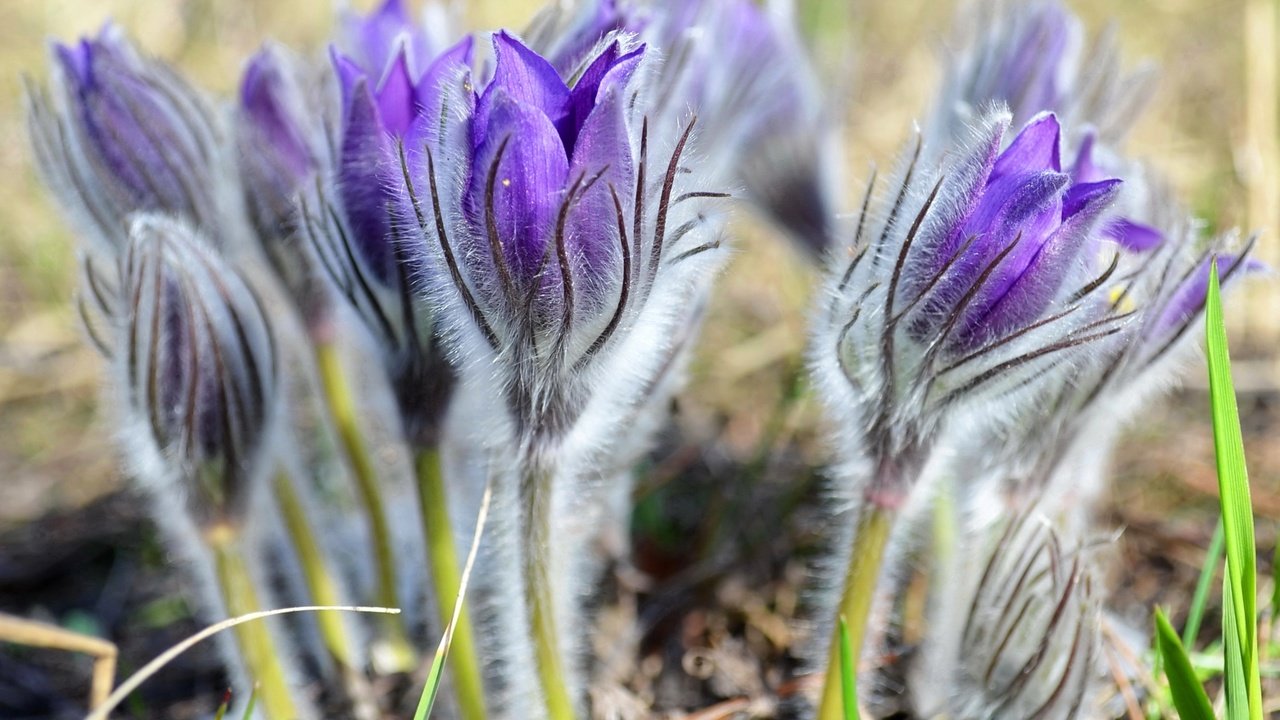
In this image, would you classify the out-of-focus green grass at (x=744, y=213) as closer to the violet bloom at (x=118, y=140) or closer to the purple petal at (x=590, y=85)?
the violet bloom at (x=118, y=140)

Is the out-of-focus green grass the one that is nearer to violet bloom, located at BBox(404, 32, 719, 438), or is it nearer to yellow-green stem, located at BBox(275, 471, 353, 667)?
yellow-green stem, located at BBox(275, 471, 353, 667)

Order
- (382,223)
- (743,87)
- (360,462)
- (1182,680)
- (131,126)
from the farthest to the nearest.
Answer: (743,87), (360,462), (131,126), (382,223), (1182,680)

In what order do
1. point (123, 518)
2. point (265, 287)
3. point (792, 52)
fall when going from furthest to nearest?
point (123, 518)
point (792, 52)
point (265, 287)

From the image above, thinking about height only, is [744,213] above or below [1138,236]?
above

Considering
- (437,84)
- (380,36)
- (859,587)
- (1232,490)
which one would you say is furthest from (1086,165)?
(380,36)

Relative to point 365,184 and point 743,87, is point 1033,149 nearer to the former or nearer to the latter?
point 365,184

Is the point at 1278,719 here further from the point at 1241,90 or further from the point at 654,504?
the point at 1241,90

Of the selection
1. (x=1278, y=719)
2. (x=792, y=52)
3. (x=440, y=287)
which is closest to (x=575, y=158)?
(x=440, y=287)
